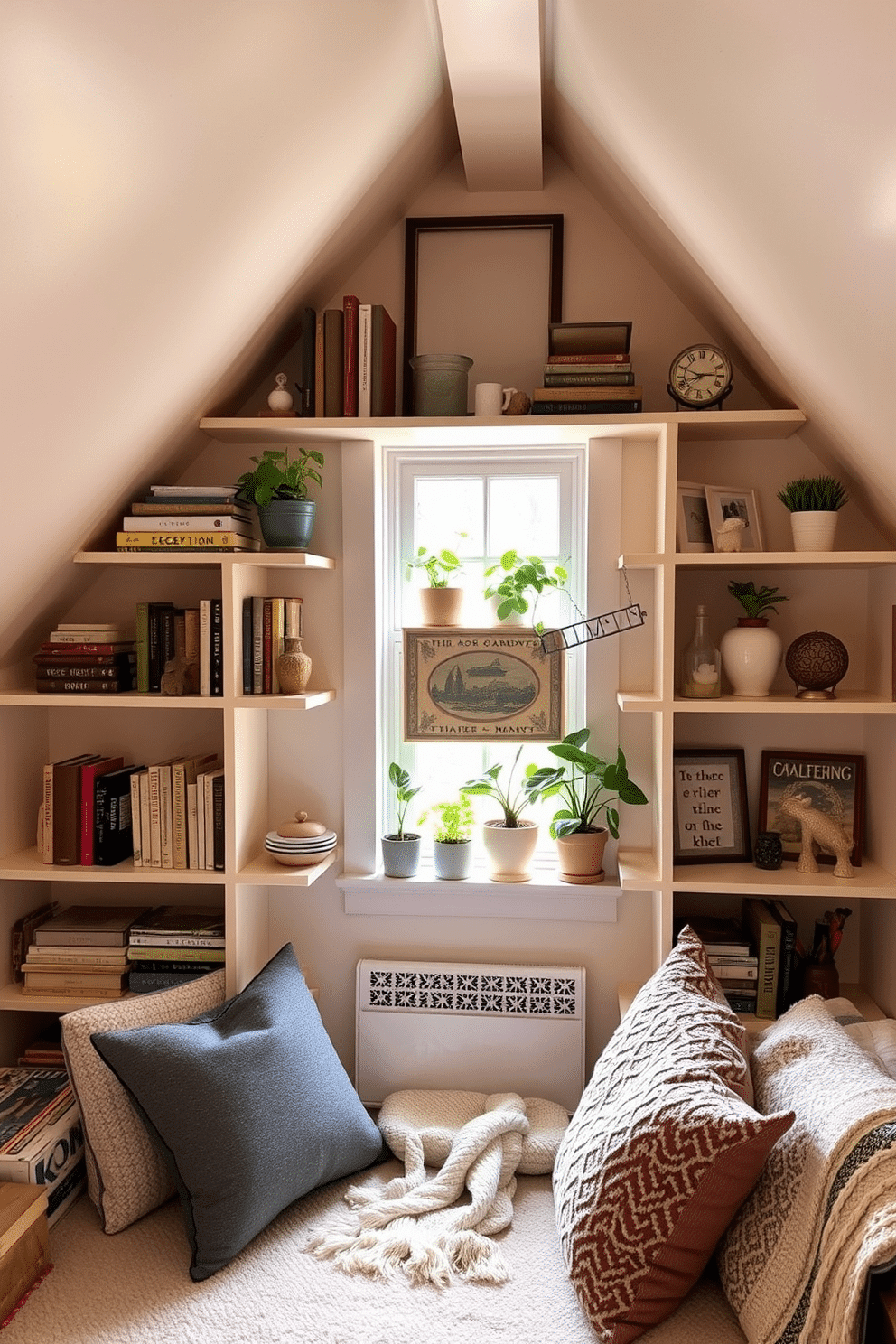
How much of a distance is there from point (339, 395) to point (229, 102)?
943 mm

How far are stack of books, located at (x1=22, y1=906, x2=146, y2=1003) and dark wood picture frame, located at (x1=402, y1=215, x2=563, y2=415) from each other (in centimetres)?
157

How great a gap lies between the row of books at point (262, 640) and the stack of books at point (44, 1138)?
1013 mm

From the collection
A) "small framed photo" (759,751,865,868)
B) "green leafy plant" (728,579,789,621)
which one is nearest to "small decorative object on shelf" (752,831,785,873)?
"small framed photo" (759,751,865,868)

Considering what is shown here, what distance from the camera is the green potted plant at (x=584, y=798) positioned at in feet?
8.44

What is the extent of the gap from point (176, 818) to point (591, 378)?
1.48 m

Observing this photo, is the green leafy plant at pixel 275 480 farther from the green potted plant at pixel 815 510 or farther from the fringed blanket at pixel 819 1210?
the fringed blanket at pixel 819 1210

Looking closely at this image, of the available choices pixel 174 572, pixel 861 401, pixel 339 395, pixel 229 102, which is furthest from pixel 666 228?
pixel 174 572

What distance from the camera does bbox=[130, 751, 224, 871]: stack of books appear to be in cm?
257

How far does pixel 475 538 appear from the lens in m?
2.86

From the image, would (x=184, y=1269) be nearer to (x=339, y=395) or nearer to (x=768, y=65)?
(x=339, y=395)

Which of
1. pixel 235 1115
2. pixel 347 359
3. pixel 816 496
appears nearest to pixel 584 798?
pixel 816 496

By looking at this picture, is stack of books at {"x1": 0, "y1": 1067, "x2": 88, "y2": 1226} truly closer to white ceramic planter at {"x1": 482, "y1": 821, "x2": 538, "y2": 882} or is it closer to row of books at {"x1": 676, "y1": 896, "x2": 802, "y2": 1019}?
white ceramic planter at {"x1": 482, "y1": 821, "x2": 538, "y2": 882}

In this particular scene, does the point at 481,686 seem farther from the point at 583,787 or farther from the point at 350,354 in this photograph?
the point at 350,354

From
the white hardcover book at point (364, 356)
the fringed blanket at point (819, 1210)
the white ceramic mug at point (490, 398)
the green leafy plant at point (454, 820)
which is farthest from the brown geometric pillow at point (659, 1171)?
the white hardcover book at point (364, 356)
